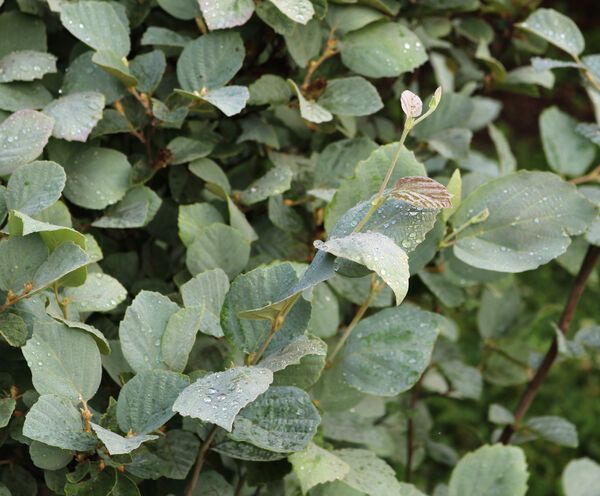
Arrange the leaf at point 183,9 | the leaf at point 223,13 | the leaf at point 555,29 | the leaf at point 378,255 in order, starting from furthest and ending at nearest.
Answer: the leaf at point 555,29, the leaf at point 183,9, the leaf at point 223,13, the leaf at point 378,255

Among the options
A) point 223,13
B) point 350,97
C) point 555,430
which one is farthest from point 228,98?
point 555,430

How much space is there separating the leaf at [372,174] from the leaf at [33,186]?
13.0 inches

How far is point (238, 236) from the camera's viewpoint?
114cm

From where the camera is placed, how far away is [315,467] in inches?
39.5

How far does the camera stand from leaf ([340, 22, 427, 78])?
1286 millimetres

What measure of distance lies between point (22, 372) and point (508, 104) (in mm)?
3683

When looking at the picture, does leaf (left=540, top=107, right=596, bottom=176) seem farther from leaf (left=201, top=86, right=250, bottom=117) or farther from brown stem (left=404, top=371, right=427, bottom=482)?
leaf (left=201, top=86, right=250, bottom=117)

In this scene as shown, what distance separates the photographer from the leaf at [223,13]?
114 centimetres

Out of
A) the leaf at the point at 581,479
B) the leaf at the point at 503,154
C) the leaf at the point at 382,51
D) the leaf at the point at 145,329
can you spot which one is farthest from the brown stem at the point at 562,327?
the leaf at the point at 145,329

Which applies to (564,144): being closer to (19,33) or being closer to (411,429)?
(411,429)

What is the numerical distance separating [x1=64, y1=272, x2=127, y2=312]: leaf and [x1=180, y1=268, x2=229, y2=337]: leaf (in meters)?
0.08

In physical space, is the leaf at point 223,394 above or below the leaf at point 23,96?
below

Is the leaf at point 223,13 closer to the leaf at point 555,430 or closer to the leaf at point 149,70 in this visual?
the leaf at point 149,70

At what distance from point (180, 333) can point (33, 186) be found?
0.77 ft
